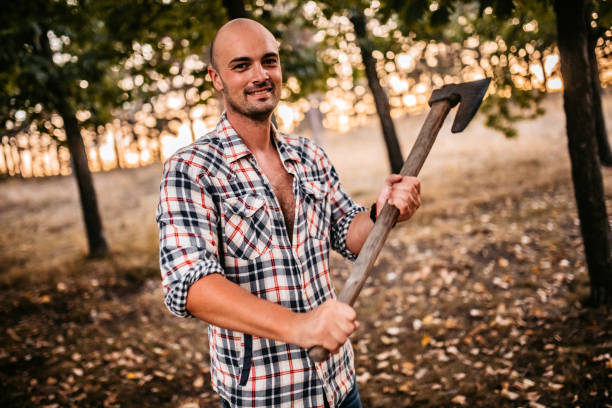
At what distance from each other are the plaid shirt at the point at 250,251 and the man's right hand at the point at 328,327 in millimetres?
419

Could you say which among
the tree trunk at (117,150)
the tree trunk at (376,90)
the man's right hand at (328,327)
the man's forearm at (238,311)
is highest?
the tree trunk at (117,150)

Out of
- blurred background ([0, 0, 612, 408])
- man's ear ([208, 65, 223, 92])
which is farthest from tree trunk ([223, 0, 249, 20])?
man's ear ([208, 65, 223, 92])

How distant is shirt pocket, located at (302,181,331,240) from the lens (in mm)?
1960

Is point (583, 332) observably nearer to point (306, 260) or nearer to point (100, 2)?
point (306, 260)

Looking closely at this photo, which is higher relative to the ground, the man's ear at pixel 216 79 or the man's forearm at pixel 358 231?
the man's ear at pixel 216 79

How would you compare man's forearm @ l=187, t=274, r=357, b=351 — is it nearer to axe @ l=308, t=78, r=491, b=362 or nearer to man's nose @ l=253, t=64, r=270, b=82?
axe @ l=308, t=78, r=491, b=362

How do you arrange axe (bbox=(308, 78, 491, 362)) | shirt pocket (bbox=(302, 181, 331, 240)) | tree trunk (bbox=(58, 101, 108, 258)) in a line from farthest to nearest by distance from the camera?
tree trunk (bbox=(58, 101, 108, 258)) < shirt pocket (bbox=(302, 181, 331, 240)) < axe (bbox=(308, 78, 491, 362))

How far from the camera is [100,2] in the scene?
5.27 meters

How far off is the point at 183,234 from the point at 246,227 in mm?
331

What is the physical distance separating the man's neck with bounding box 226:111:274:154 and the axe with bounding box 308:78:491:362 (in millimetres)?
750

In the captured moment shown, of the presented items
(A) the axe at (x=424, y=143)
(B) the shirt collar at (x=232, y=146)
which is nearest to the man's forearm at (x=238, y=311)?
(A) the axe at (x=424, y=143)

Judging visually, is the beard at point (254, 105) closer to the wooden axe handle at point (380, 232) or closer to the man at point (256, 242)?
the man at point (256, 242)

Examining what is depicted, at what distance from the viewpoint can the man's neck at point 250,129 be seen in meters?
1.99

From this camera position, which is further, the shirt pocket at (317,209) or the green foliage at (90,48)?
the green foliage at (90,48)
